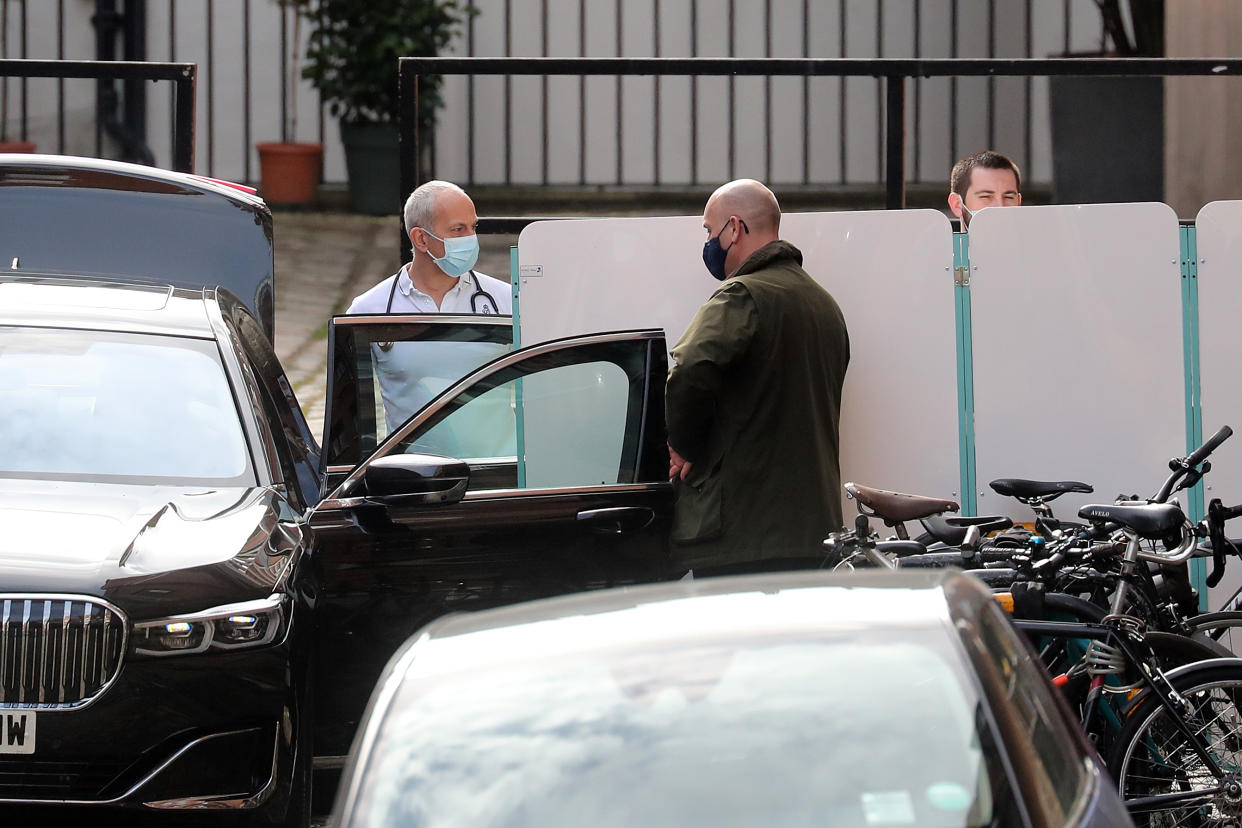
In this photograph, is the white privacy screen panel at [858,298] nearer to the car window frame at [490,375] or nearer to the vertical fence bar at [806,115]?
the car window frame at [490,375]

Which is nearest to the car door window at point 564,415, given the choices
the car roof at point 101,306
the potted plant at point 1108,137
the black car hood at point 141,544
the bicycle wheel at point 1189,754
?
the black car hood at point 141,544

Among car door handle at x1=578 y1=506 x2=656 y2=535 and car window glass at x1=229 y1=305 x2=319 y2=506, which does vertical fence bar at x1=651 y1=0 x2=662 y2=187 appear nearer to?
car window glass at x1=229 y1=305 x2=319 y2=506

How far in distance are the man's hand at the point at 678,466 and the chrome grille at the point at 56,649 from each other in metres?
1.75

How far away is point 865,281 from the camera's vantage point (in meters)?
5.88

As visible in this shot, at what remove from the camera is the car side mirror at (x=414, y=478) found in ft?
15.8

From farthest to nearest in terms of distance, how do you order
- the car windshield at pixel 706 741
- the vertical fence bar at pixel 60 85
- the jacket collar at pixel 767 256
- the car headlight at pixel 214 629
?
the vertical fence bar at pixel 60 85 → the jacket collar at pixel 767 256 → the car headlight at pixel 214 629 → the car windshield at pixel 706 741

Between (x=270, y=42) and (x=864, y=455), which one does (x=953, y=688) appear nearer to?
(x=864, y=455)

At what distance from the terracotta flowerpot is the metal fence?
28 cm

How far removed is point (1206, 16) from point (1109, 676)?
26.8ft

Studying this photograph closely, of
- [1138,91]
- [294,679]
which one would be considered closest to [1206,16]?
[1138,91]

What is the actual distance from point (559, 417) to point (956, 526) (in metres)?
1.38

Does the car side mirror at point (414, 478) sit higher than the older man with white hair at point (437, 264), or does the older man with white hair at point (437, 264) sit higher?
the older man with white hair at point (437, 264)

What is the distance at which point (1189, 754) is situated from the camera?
4238 mm

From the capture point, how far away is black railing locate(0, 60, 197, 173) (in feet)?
25.1
